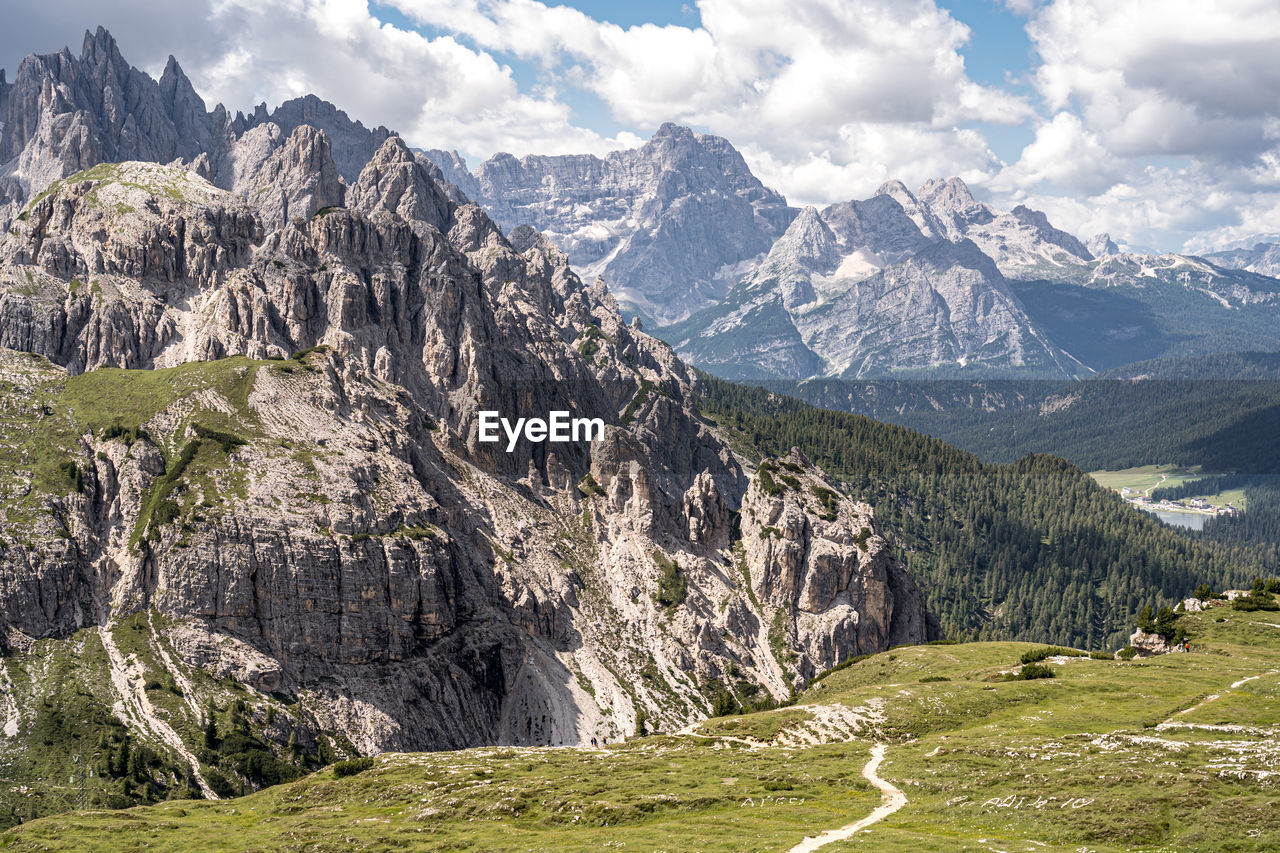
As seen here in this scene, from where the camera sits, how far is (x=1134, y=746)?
102m

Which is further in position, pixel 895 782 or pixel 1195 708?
pixel 1195 708

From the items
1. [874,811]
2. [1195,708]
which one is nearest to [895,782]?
[874,811]

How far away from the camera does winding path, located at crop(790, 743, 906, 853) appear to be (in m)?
83.9

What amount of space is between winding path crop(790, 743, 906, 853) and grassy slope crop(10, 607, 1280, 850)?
1.25 metres

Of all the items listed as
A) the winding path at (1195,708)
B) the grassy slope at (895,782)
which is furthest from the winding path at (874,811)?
the winding path at (1195,708)

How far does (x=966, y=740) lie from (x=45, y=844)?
108 meters

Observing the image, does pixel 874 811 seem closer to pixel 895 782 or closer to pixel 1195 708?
pixel 895 782

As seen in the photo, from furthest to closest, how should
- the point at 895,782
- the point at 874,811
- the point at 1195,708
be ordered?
1. the point at 1195,708
2. the point at 895,782
3. the point at 874,811

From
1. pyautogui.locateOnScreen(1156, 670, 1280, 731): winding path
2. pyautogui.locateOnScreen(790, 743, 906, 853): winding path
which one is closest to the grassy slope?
pyautogui.locateOnScreen(1156, 670, 1280, 731): winding path

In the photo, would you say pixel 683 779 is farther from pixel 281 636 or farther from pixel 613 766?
pixel 281 636

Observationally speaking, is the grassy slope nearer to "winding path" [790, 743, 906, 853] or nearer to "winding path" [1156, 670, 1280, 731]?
"winding path" [1156, 670, 1280, 731]

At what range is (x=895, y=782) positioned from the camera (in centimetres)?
10381

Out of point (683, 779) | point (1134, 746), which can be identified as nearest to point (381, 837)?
point (683, 779)

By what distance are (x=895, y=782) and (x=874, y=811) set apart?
938 centimetres
